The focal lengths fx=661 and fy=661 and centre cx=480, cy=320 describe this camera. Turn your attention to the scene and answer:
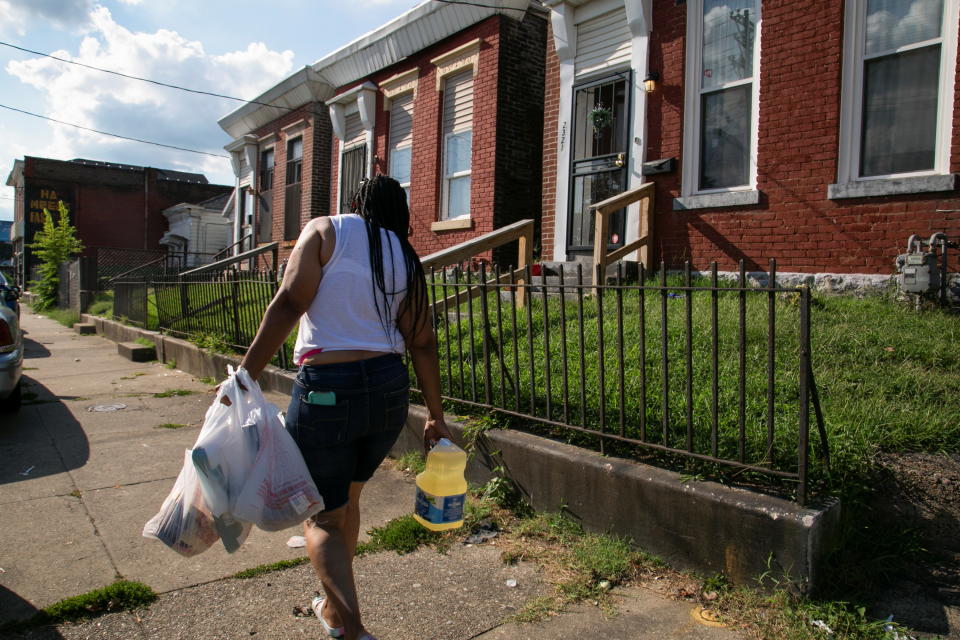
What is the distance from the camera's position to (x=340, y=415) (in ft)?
7.39

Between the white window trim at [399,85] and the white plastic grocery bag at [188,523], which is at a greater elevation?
the white window trim at [399,85]

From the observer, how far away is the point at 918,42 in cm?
610

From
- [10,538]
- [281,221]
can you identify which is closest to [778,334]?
[10,538]

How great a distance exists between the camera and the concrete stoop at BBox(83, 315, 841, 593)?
8.81ft

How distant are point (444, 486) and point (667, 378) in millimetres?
1320

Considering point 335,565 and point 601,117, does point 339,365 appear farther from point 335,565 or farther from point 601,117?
point 601,117

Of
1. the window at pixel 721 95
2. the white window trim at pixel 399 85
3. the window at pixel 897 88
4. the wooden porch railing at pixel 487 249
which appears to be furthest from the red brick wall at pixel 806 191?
the white window trim at pixel 399 85

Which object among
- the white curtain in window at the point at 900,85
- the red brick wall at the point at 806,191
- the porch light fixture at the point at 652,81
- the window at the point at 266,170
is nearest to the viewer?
the white curtain in window at the point at 900,85

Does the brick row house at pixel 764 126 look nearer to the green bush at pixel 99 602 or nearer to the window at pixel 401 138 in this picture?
the window at pixel 401 138

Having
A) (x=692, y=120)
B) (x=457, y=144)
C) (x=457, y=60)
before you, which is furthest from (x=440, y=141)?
(x=692, y=120)

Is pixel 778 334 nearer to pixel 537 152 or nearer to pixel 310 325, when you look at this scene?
pixel 310 325

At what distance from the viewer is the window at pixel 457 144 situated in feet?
37.0

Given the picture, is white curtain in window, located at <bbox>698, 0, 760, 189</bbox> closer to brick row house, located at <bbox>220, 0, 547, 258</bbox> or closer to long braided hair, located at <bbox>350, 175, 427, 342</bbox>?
brick row house, located at <bbox>220, 0, 547, 258</bbox>

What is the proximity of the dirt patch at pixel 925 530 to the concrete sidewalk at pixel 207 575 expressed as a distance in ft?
2.41
